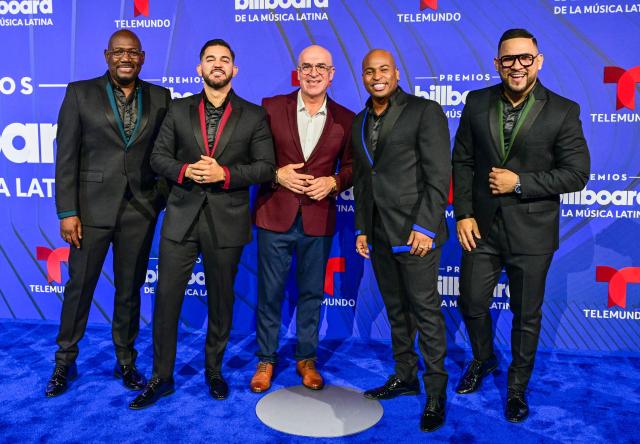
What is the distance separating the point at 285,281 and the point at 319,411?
776 millimetres

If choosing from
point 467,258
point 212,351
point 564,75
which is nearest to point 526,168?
point 467,258

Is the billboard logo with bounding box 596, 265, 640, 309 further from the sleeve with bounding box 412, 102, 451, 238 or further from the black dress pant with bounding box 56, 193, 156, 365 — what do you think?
the black dress pant with bounding box 56, 193, 156, 365

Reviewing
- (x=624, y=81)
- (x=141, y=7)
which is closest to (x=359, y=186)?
(x=624, y=81)

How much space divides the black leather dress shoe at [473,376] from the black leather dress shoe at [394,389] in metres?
0.26

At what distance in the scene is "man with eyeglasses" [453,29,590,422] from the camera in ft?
10.0

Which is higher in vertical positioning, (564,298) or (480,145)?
(480,145)

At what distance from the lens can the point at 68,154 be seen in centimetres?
335

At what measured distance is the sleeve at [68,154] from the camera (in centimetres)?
335

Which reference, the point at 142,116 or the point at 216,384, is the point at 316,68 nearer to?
the point at 142,116

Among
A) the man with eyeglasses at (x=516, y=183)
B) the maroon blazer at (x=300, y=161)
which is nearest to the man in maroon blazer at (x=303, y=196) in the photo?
the maroon blazer at (x=300, y=161)

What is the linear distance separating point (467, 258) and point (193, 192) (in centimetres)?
152

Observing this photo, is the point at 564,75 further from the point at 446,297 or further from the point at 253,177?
the point at 253,177

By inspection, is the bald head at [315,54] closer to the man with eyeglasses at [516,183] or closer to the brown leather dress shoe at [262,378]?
the man with eyeglasses at [516,183]

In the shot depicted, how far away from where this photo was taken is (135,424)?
3107 mm
